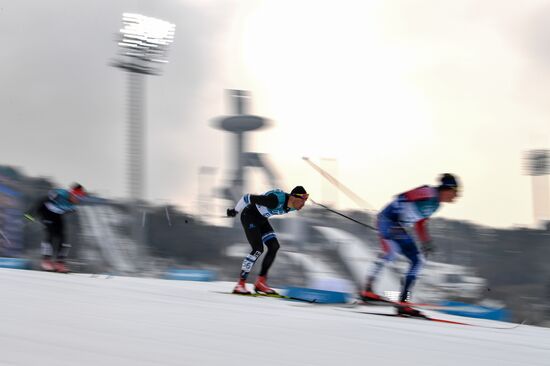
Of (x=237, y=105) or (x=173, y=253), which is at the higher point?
(x=237, y=105)

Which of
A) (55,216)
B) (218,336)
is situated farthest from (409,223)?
(55,216)

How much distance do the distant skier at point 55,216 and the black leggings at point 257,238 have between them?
3.84m

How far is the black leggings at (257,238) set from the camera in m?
8.62

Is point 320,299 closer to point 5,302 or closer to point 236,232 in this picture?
point 5,302

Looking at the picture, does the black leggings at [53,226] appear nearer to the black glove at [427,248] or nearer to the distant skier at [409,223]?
the distant skier at [409,223]

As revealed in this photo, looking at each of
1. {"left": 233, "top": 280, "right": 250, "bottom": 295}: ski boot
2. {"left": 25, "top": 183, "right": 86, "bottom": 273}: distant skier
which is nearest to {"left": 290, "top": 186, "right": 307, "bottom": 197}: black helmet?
{"left": 233, "top": 280, "right": 250, "bottom": 295}: ski boot

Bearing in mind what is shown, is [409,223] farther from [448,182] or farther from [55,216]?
[55,216]

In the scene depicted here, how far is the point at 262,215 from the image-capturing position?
28.3ft

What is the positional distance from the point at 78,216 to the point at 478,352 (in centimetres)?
4897

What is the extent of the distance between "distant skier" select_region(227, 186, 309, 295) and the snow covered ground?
132 centimetres

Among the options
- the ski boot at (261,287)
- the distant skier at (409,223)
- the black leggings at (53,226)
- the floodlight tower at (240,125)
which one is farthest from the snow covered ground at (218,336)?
the floodlight tower at (240,125)

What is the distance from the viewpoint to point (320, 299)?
871 centimetres

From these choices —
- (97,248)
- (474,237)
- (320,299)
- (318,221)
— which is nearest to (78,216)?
(97,248)

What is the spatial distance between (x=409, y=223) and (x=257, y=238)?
77.1 inches
